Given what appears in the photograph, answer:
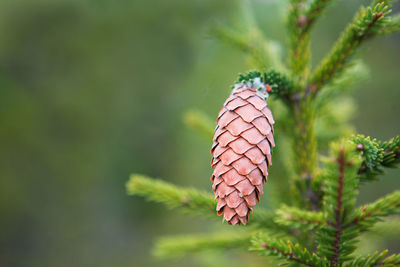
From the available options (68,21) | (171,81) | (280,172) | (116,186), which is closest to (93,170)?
(116,186)

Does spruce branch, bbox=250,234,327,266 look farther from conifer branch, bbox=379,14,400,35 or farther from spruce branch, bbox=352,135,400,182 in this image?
conifer branch, bbox=379,14,400,35

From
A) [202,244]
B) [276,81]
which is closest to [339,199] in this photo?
[276,81]

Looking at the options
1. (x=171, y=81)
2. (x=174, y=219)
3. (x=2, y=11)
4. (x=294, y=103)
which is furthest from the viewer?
(x=174, y=219)

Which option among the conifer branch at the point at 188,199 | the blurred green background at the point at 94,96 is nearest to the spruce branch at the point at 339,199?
the conifer branch at the point at 188,199

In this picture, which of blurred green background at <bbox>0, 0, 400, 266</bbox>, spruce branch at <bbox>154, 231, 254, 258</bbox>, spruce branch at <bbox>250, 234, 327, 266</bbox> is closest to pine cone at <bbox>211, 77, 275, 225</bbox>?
spruce branch at <bbox>250, 234, 327, 266</bbox>

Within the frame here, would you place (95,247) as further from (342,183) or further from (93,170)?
(342,183)

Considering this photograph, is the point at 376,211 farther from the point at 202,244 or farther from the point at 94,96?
the point at 94,96
